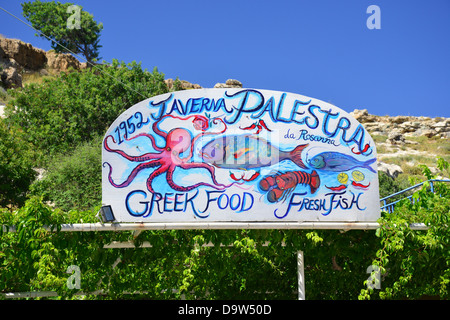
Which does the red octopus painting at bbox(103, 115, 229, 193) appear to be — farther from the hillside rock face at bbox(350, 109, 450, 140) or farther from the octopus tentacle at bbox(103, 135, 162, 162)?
the hillside rock face at bbox(350, 109, 450, 140)

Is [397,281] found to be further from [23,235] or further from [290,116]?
[23,235]

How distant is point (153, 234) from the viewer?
21.5ft

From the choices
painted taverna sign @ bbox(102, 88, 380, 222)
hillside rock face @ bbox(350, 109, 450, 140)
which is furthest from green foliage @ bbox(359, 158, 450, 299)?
hillside rock face @ bbox(350, 109, 450, 140)

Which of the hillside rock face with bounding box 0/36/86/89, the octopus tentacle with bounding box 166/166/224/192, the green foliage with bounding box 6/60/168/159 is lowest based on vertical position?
the octopus tentacle with bounding box 166/166/224/192

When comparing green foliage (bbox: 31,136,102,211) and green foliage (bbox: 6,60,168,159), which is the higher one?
green foliage (bbox: 6,60,168,159)

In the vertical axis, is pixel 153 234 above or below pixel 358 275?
A: above

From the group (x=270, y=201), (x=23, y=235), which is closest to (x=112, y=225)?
(x=23, y=235)

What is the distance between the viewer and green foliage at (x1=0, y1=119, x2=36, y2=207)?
52.0 feet

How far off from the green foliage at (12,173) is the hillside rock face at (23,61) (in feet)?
59.3

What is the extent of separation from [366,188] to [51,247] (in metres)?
4.56

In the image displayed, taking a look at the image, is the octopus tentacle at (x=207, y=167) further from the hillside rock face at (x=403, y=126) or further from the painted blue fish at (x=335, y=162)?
the hillside rock face at (x=403, y=126)

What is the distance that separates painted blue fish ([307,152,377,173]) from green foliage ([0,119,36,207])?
1303 cm

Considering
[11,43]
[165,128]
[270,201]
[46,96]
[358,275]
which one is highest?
[11,43]

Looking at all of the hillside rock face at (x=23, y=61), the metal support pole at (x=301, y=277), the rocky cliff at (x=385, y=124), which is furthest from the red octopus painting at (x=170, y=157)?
the hillside rock face at (x=23, y=61)
